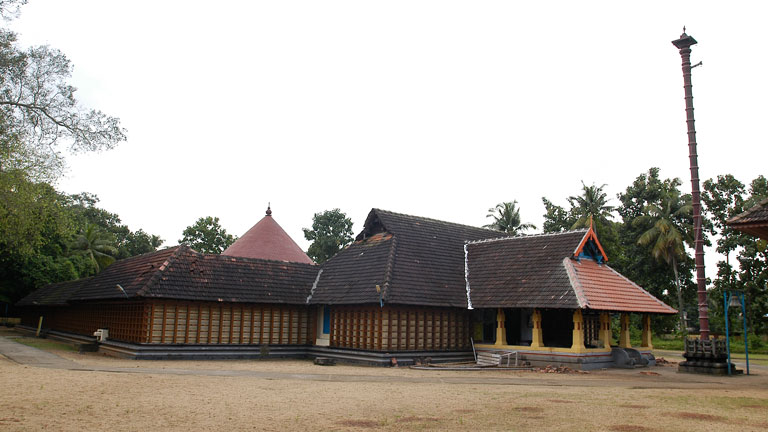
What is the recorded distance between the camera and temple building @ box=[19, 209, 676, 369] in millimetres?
19312

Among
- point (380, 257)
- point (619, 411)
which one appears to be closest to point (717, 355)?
point (619, 411)

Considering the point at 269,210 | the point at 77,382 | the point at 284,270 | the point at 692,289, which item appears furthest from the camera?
the point at 692,289

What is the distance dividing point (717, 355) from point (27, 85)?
24.7m

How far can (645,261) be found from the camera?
42719 millimetres

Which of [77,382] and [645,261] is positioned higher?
[645,261]

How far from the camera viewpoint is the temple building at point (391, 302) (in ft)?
63.4

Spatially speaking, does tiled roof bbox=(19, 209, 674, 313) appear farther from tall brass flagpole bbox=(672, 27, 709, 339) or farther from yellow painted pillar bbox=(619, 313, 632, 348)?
tall brass flagpole bbox=(672, 27, 709, 339)

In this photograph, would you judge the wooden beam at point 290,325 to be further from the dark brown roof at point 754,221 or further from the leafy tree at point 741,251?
the leafy tree at point 741,251

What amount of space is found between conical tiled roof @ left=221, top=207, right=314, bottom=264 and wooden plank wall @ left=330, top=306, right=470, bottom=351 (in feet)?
37.0

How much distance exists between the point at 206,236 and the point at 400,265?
34080mm

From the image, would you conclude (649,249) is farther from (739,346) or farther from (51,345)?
(51,345)

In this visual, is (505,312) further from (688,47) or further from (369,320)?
(688,47)

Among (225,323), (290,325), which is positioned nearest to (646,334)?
(290,325)

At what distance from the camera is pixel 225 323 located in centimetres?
2070
